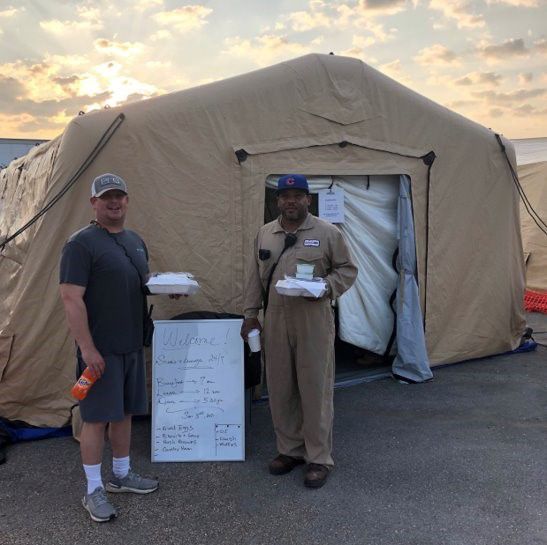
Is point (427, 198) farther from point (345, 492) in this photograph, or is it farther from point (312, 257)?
point (345, 492)

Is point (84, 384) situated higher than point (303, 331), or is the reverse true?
point (303, 331)

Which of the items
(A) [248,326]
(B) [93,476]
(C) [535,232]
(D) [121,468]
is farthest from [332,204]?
(C) [535,232]

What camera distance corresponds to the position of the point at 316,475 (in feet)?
11.1

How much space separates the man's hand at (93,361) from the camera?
2801 mm

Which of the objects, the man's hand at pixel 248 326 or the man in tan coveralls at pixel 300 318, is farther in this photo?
the man's hand at pixel 248 326

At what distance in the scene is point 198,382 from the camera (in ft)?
12.6

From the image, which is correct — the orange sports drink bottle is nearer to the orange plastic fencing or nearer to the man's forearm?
the man's forearm

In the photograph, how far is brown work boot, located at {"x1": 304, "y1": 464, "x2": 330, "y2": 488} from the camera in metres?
3.37

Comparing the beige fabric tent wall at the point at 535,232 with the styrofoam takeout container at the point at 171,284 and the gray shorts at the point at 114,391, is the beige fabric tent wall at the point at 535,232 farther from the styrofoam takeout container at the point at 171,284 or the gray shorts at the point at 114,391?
the gray shorts at the point at 114,391

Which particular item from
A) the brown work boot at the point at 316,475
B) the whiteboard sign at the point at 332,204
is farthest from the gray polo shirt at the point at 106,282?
the whiteboard sign at the point at 332,204

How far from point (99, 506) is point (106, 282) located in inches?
50.9

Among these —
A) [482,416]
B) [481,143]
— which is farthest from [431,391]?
[481,143]

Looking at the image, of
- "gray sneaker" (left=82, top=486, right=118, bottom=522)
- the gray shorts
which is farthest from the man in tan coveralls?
"gray sneaker" (left=82, top=486, right=118, bottom=522)

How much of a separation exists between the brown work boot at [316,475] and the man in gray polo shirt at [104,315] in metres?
1.16
